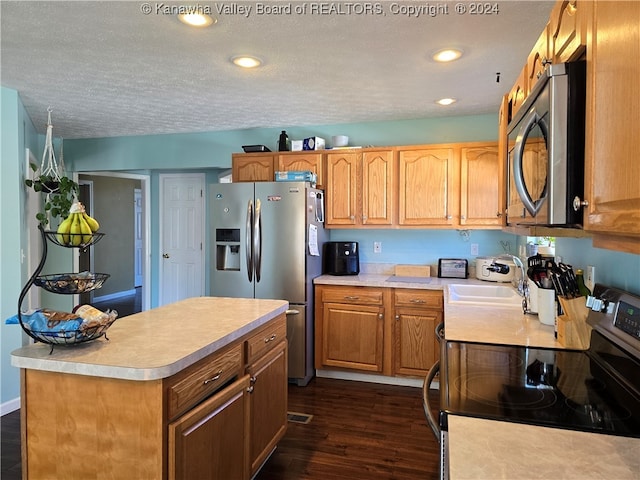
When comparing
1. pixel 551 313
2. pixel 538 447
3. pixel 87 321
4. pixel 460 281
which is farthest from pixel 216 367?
pixel 460 281

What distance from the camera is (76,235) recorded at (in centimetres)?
145

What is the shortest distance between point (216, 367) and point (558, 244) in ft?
6.78

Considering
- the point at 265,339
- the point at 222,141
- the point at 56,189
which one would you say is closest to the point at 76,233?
the point at 265,339

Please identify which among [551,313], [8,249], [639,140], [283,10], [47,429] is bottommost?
[47,429]

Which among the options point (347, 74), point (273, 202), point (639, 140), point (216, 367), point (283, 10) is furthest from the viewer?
point (273, 202)

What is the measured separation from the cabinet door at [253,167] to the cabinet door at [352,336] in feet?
4.53

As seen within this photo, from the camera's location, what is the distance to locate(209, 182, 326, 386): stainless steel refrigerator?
355 cm

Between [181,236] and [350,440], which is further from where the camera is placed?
[181,236]

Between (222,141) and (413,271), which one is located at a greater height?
(222,141)

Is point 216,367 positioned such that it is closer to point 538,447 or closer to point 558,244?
point 538,447

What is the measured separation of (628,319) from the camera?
133 cm

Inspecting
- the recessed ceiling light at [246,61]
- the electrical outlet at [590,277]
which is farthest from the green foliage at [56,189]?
the electrical outlet at [590,277]

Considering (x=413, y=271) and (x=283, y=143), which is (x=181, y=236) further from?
(x=413, y=271)

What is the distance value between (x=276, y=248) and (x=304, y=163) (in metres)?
0.89
